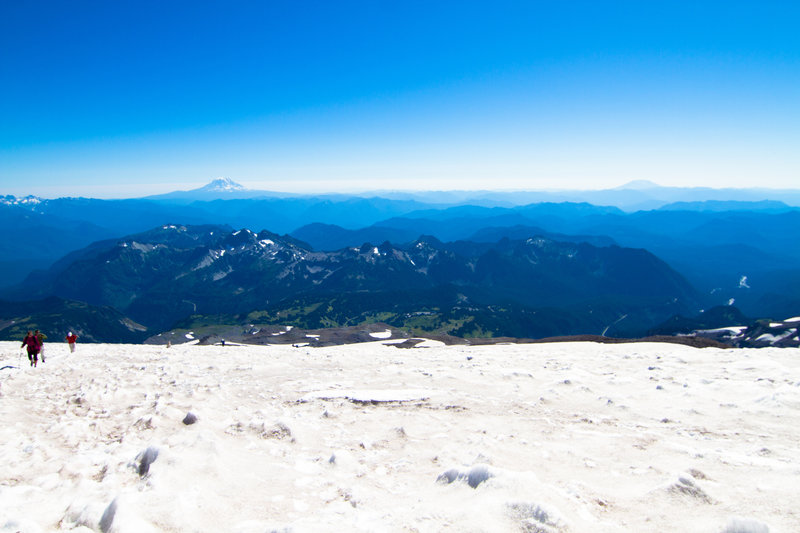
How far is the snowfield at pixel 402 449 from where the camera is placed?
642 cm

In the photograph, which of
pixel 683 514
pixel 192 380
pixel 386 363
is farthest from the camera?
pixel 386 363

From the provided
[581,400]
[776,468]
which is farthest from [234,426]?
[776,468]

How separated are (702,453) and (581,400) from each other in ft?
18.6

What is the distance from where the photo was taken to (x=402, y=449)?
410 inches

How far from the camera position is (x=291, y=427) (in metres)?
11.5

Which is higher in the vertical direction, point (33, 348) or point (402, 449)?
point (402, 449)

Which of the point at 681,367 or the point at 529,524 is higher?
the point at 529,524

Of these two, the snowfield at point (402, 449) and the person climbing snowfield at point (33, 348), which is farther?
the person climbing snowfield at point (33, 348)

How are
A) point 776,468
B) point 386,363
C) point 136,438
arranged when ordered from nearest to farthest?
point 776,468
point 136,438
point 386,363

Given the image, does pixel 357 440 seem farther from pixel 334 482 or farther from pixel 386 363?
pixel 386 363

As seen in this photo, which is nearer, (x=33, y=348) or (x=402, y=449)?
(x=402, y=449)

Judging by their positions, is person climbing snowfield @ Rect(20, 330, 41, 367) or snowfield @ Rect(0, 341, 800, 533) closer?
snowfield @ Rect(0, 341, 800, 533)

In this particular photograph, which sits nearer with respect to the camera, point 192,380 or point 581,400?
point 581,400

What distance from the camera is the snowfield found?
6.42 metres
